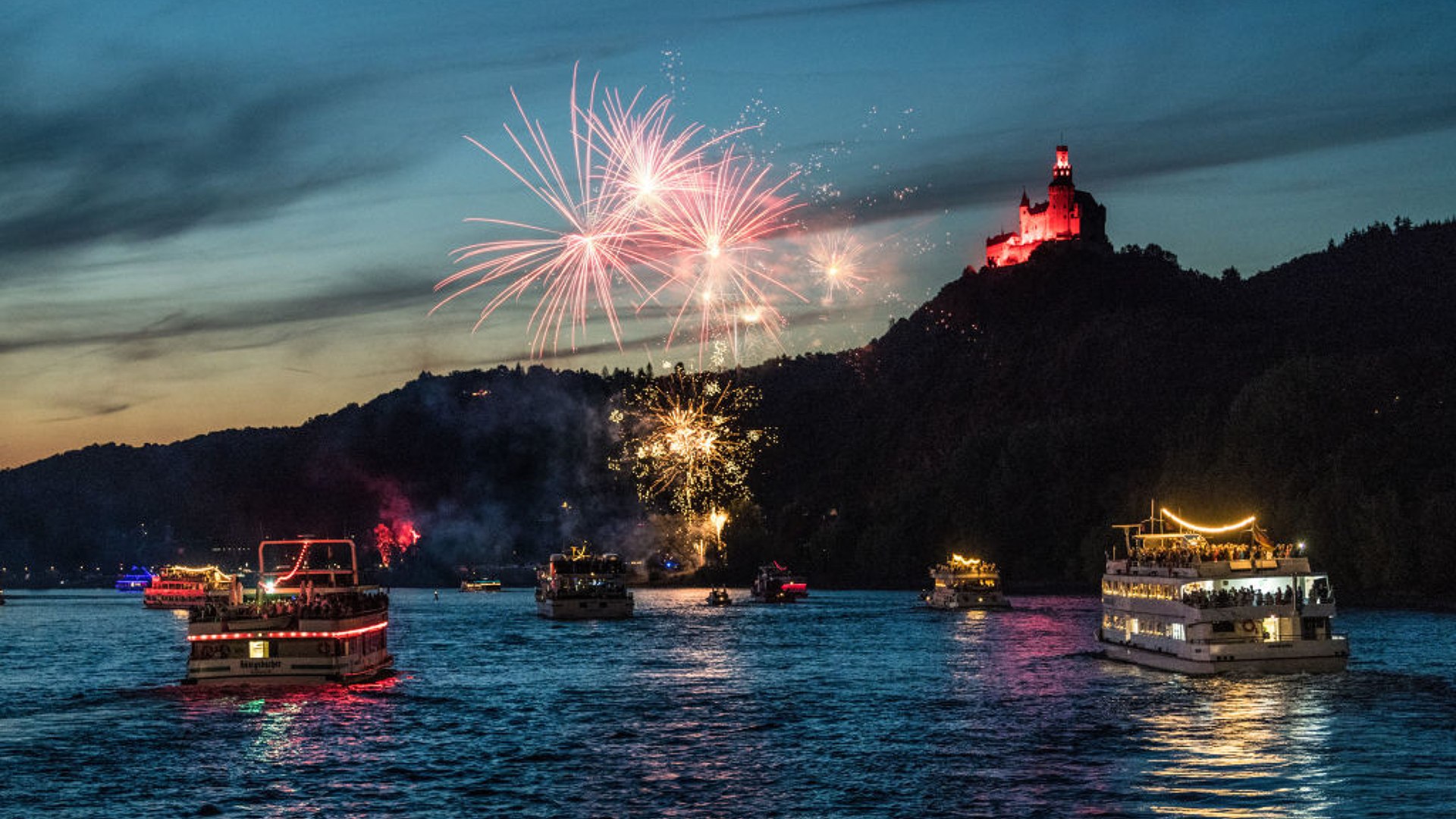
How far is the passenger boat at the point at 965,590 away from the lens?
17362cm

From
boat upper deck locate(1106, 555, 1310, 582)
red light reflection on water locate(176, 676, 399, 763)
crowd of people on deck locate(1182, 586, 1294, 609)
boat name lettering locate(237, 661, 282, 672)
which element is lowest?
red light reflection on water locate(176, 676, 399, 763)

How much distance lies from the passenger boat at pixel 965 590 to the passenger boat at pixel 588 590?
3714 cm

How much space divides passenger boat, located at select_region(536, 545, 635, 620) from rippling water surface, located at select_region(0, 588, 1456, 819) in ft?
162

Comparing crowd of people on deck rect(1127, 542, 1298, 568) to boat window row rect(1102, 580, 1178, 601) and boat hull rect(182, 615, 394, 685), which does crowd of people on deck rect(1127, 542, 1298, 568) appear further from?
boat hull rect(182, 615, 394, 685)

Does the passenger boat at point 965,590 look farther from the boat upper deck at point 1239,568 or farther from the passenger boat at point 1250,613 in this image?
the boat upper deck at point 1239,568

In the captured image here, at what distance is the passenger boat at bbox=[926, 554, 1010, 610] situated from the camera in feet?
Answer: 570

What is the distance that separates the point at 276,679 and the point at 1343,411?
137 m

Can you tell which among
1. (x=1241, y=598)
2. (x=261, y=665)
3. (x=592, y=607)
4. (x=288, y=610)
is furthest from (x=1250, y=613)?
(x=592, y=607)

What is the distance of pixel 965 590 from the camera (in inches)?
6909

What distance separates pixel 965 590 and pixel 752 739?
113m

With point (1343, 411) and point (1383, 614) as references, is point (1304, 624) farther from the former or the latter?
point (1343, 411)

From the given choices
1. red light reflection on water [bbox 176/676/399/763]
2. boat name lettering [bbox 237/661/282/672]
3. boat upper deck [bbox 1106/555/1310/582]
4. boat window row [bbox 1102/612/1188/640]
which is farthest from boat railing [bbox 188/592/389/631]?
boat window row [bbox 1102/612/1188/640]

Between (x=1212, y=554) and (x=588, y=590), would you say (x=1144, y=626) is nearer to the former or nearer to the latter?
(x=1212, y=554)

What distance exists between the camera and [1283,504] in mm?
167750
